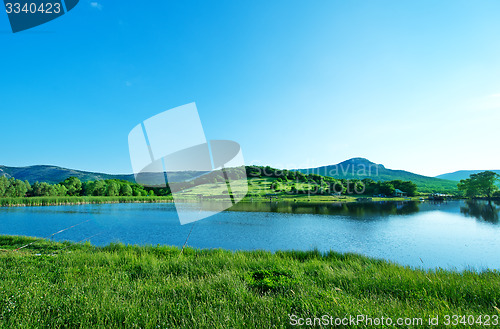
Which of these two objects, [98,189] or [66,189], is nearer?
[66,189]

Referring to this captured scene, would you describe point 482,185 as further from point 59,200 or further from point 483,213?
point 59,200

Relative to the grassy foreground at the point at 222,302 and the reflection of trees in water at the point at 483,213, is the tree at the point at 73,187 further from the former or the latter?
the reflection of trees in water at the point at 483,213

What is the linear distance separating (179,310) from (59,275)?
5583 millimetres

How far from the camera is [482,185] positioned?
70.0 metres

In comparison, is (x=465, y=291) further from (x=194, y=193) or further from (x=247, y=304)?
(x=194, y=193)

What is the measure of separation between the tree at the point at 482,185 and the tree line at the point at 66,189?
4216 inches

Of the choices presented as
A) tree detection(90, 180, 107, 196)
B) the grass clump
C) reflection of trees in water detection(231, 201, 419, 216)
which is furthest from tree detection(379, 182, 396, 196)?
tree detection(90, 180, 107, 196)

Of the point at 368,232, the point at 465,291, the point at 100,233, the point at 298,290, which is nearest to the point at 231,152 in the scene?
the point at 298,290

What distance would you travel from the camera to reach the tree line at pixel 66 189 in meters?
69.6

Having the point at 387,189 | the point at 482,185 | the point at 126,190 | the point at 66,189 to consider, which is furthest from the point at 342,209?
the point at 66,189

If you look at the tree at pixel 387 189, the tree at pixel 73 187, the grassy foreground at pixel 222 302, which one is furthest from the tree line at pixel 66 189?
the tree at pixel 387 189

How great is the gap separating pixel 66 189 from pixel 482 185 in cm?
14880

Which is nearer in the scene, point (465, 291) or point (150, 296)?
point (150, 296)

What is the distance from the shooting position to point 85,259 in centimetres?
970
